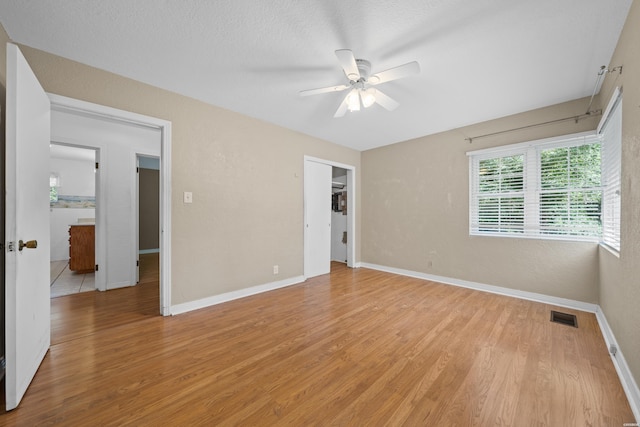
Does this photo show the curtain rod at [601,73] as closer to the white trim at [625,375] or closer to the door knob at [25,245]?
the white trim at [625,375]

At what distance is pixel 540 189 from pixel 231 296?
426 centimetres

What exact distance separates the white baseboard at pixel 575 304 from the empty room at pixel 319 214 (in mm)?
26

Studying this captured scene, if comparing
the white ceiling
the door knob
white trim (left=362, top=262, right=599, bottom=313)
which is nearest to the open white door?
the door knob

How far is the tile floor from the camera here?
3578 mm

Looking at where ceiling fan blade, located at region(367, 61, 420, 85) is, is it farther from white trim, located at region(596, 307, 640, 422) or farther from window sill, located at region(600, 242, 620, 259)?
white trim, located at region(596, 307, 640, 422)

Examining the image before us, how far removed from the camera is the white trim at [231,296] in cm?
286

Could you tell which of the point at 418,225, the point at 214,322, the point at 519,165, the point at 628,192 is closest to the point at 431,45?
the point at 628,192

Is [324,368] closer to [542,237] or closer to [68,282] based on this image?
[542,237]

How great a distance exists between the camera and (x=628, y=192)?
68.3 inches

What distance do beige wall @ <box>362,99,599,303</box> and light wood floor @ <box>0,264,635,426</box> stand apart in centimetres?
51

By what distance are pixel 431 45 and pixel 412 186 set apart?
2.73m

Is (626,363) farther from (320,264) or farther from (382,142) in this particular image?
(382,142)

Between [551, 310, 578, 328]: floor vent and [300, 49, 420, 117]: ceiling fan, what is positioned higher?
[300, 49, 420, 117]: ceiling fan

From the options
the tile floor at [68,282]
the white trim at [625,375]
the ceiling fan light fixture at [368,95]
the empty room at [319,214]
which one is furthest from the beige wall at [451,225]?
the tile floor at [68,282]
